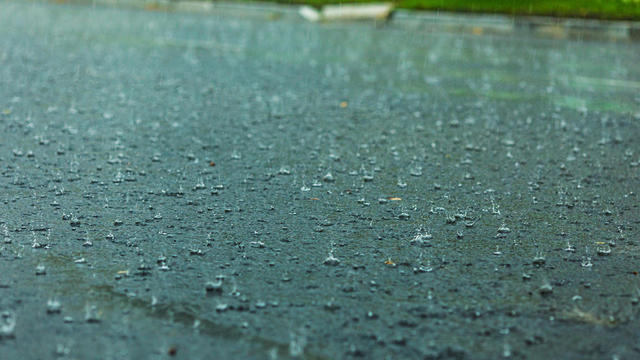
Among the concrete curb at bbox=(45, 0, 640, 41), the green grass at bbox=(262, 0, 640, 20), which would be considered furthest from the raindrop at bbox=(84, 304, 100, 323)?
the green grass at bbox=(262, 0, 640, 20)

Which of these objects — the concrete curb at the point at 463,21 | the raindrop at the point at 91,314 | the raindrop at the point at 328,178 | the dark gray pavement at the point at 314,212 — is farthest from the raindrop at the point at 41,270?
the concrete curb at the point at 463,21

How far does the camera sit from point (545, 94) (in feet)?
24.1

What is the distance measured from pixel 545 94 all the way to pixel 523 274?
448 centimetres

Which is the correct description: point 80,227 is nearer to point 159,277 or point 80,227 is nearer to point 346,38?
point 159,277

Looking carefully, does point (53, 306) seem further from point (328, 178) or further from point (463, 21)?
point (463, 21)

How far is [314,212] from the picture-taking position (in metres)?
3.97

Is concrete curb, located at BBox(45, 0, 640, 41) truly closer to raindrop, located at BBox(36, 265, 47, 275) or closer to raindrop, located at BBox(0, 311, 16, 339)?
raindrop, located at BBox(36, 265, 47, 275)

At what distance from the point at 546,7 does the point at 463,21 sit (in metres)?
1.32

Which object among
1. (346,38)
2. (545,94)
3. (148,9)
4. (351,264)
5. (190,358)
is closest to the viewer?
(190,358)

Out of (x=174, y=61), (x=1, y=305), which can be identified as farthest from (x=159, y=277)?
(x=174, y=61)

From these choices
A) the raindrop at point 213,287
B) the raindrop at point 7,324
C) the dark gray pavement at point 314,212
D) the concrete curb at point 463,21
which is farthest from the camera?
the concrete curb at point 463,21

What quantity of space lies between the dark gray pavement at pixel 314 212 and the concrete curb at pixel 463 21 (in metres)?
3.16

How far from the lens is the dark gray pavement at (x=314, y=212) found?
2.67 m

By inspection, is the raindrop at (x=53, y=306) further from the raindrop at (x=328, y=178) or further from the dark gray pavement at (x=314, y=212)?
the raindrop at (x=328, y=178)
